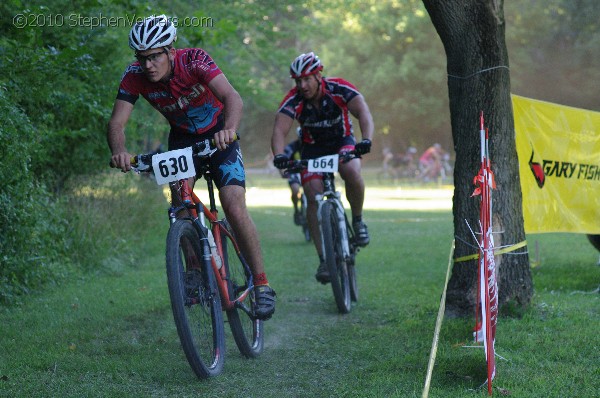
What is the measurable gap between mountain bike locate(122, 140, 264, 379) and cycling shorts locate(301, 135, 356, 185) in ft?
7.80

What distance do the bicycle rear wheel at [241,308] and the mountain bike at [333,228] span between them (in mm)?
1470

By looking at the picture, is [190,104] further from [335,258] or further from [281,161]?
[335,258]

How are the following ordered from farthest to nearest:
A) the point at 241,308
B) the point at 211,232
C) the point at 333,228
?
the point at 333,228, the point at 241,308, the point at 211,232

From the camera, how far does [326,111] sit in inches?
343

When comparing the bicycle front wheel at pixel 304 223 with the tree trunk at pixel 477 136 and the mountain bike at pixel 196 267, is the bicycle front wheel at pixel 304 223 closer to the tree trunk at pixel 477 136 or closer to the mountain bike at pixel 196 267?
the tree trunk at pixel 477 136

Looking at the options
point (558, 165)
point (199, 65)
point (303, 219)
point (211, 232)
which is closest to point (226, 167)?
point (211, 232)

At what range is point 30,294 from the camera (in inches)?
348

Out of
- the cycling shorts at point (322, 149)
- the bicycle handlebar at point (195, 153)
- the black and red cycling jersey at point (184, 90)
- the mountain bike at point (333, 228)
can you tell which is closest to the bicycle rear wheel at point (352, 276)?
the mountain bike at point (333, 228)

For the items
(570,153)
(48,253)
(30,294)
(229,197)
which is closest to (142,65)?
(229,197)

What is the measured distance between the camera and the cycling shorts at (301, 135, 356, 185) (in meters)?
8.56

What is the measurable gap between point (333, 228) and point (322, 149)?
106cm

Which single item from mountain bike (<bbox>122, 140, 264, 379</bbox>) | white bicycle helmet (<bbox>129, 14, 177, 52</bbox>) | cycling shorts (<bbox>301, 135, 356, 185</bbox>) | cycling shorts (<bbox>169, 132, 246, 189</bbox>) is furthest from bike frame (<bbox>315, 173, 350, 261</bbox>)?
white bicycle helmet (<bbox>129, 14, 177, 52</bbox>)

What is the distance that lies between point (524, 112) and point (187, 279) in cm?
425

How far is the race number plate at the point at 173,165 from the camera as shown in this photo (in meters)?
5.58
